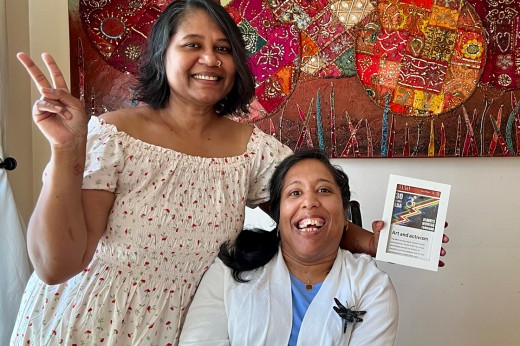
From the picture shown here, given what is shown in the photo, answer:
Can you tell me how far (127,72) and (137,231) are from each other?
117 centimetres

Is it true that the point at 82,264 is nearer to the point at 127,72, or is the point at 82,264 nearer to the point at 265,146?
the point at 265,146

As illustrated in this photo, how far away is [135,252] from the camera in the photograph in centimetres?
129

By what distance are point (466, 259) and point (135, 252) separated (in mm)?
1499

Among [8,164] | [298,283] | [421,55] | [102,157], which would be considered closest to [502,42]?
[421,55]

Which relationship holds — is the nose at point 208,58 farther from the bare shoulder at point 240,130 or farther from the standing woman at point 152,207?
the bare shoulder at point 240,130

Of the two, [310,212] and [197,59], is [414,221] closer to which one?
[310,212]

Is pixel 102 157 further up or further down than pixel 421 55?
further down

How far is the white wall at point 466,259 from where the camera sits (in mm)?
2158

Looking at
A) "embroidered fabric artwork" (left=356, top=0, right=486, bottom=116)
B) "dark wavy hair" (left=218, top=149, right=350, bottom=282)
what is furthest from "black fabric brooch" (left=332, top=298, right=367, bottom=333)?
"embroidered fabric artwork" (left=356, top=0, right=486, bottom=116)

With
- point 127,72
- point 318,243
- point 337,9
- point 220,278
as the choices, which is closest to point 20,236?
point 127,72

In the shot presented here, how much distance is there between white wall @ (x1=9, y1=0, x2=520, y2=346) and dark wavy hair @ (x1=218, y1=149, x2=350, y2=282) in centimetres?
68

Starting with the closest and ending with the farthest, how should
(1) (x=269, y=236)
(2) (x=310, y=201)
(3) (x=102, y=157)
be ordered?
(3) (x=102, y=157) < (2) (x=310, y=201) < (1) (x=269, y=236)

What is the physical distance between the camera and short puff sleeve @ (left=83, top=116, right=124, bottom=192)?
1.21 meters

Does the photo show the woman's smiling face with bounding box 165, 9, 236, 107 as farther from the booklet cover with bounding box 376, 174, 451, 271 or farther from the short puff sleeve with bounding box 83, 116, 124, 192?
the booklet cover with bounding box 376, 174, 451, 271
